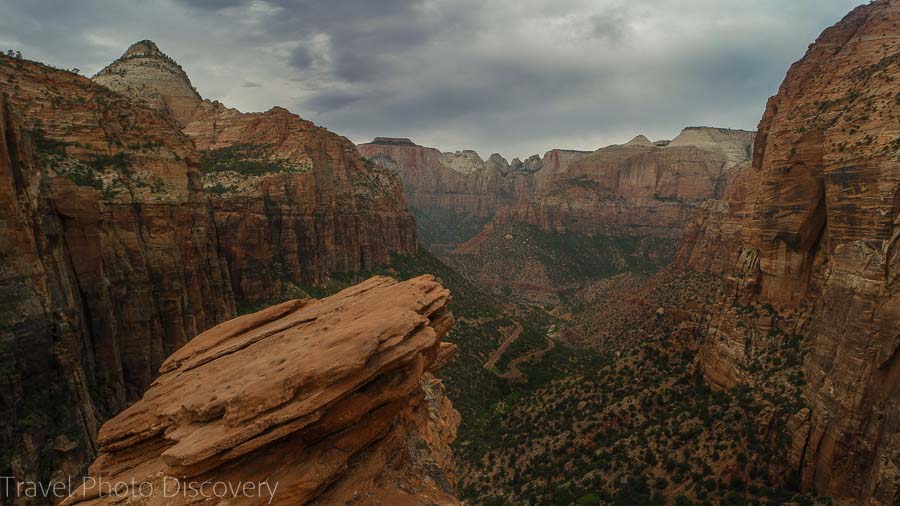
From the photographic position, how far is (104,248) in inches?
1137

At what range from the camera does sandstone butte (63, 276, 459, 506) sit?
9.70m

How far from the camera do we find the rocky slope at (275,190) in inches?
2153

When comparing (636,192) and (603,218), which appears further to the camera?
(636,192)

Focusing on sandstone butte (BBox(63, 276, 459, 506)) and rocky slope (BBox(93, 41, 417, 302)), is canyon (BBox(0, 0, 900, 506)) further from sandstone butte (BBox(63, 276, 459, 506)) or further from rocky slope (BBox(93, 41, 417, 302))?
rocky slope (BBox(93, 41, 417, 302))

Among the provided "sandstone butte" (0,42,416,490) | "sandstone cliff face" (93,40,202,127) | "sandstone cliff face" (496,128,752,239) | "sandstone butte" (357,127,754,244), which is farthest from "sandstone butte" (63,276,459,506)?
"sandstone butte" (357,127,754,244)

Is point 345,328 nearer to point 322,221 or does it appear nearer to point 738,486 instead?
point 738,486

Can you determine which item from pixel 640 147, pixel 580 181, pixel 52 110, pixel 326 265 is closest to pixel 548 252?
pixel 580 181

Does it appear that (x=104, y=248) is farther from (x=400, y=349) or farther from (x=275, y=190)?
(x=275, y=190)

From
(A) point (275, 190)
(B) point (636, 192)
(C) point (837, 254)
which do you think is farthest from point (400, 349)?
(B) point (636, 192)

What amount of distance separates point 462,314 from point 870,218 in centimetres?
5611

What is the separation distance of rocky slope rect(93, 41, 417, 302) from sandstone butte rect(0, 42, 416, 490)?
0.32 meters

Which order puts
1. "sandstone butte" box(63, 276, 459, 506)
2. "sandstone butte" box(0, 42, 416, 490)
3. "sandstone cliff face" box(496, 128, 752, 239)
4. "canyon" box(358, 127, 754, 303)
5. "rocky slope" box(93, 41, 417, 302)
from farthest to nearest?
"sandstone cliff face" box(496, 128, 752, 239)
"canyon" box(358, 127, 754, 303)
"rocky slope" box(93, 41, 417, 302)
"sandstone butte" box(0, 42, 416, 490)
"sandstone butte" box(63, 276, 459, 506)

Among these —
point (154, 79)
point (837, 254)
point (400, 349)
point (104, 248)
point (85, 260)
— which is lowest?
point (400, 349)

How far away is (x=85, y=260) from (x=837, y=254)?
44533mm
